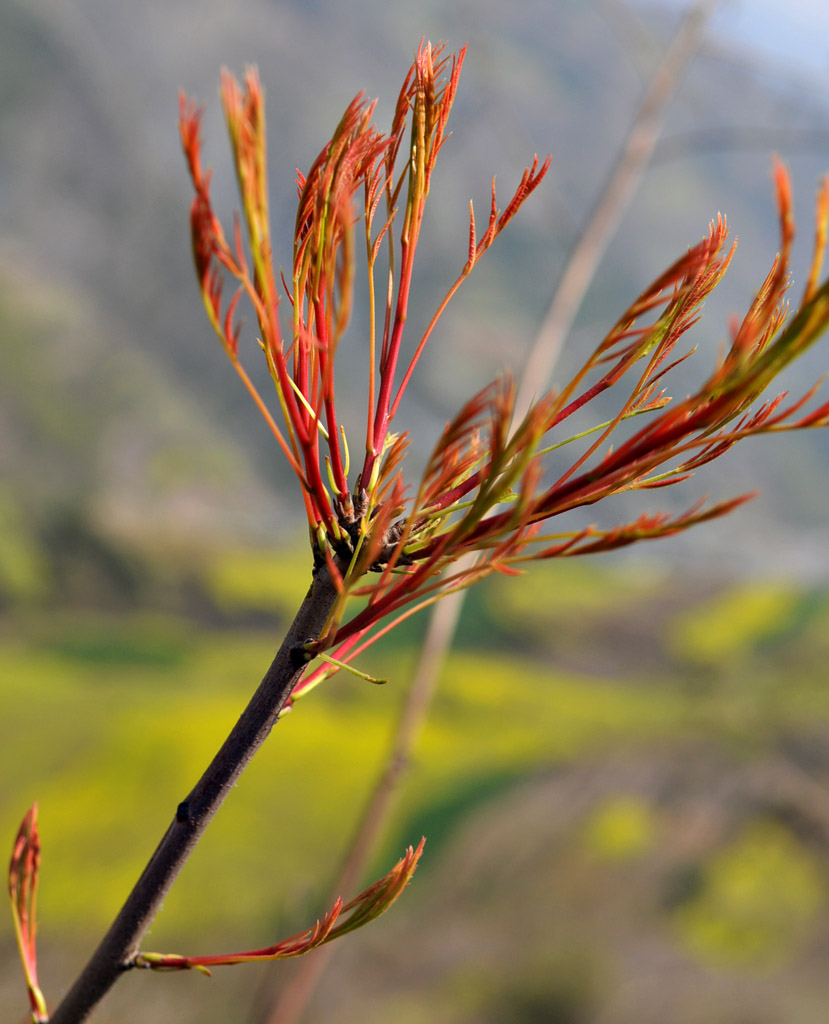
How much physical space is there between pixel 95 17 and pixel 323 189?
4440 mm

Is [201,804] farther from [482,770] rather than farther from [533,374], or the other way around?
[482,770]

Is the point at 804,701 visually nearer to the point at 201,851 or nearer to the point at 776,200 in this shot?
the point at 201,851

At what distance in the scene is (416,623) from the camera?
3.00m

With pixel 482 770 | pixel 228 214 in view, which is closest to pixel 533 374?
pixel 482 770

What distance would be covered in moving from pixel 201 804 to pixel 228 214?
10.5 feet

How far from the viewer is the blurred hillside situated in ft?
10.1

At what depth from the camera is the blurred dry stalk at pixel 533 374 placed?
37.2 inches

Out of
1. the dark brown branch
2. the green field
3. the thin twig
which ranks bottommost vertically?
the green field

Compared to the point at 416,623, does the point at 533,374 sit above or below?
above

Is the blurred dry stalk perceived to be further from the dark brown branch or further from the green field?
the dark brown branch

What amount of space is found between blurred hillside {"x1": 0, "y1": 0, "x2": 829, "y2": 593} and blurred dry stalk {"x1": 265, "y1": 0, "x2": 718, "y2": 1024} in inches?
53.3

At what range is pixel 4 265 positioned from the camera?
344cm

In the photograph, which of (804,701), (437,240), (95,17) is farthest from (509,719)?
(95,17)

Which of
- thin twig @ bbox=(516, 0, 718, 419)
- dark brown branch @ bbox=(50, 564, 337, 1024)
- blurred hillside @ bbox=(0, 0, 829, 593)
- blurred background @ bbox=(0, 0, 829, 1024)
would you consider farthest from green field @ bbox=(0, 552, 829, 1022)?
dark brown branch @ bbox=(50, 564, 337, 1024)
